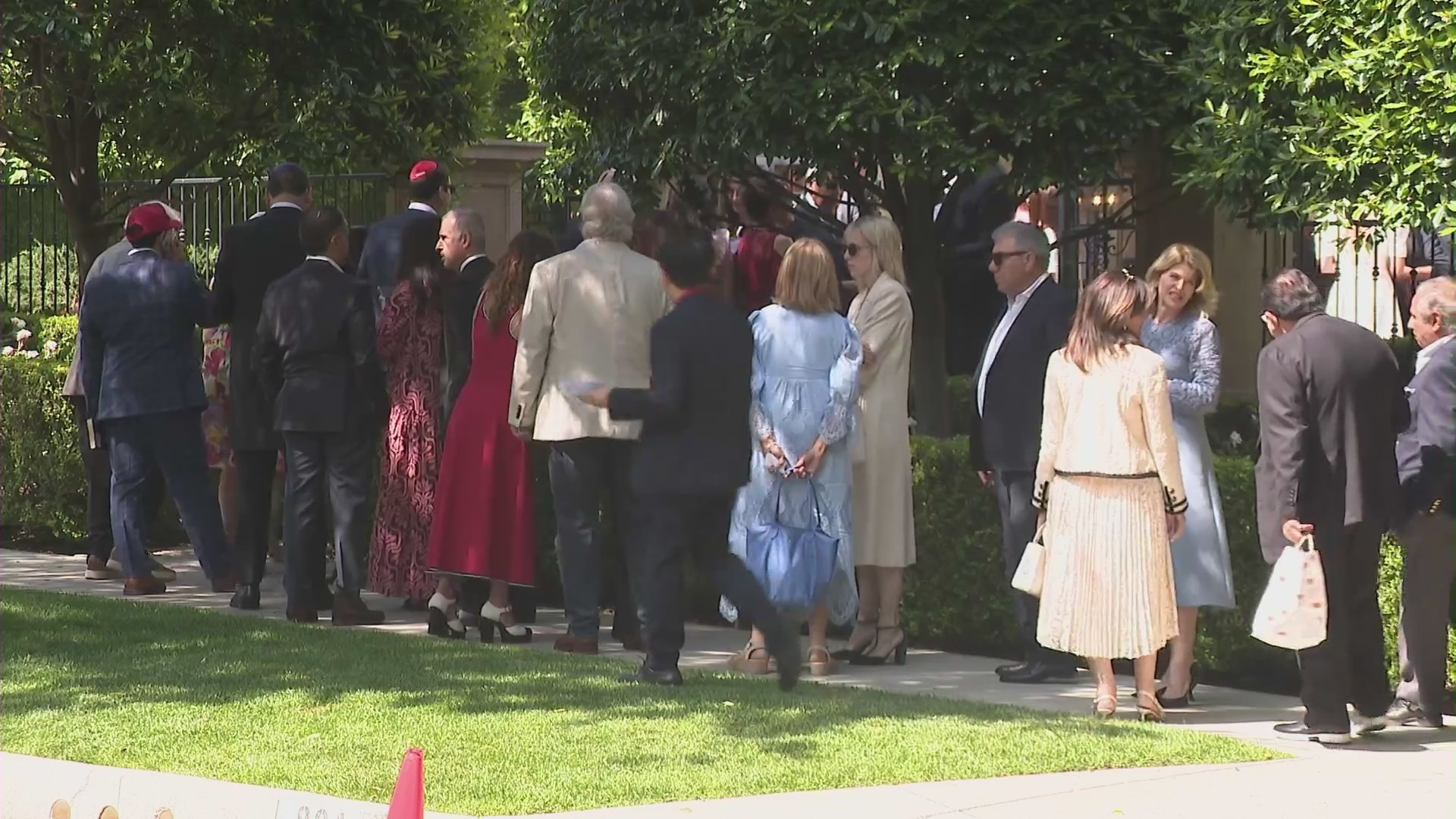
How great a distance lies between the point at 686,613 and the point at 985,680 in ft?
7.28

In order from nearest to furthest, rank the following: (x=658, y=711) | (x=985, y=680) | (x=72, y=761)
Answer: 1. (x=72, y=761)
2. (x=658, y=711)
3. (x=985, y=680)

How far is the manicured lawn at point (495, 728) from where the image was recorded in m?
7.18

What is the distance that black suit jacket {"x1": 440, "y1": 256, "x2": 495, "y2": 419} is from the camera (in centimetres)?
1038

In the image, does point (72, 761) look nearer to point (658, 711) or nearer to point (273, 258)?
point (658, 711)

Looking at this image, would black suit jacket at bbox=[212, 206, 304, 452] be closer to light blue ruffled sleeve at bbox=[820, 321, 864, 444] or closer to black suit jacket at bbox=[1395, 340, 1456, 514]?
light blue ruffled sleeve at bbox=[820, 321, 864, 444]

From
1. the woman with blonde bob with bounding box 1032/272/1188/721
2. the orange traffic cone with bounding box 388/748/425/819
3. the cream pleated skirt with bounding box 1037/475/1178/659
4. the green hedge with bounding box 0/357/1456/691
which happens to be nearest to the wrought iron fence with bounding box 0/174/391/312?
the green hedge with bounding box 0/357/1456/691

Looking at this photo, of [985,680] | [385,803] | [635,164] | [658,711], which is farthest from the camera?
[635,164]

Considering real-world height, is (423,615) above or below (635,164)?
below

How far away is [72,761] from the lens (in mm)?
7430

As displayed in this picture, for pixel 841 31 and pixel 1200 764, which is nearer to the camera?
pixel 1200 764

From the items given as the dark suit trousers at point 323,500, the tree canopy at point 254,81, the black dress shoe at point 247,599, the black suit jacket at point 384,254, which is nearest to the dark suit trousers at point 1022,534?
the dark suit trousers at point 323,500

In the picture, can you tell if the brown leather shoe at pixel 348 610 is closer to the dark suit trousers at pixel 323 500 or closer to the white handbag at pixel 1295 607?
the dark suit trousers at pixel 323 500

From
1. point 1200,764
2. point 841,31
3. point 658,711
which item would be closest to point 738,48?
point 841,31

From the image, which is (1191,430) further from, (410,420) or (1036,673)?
(410,420)
